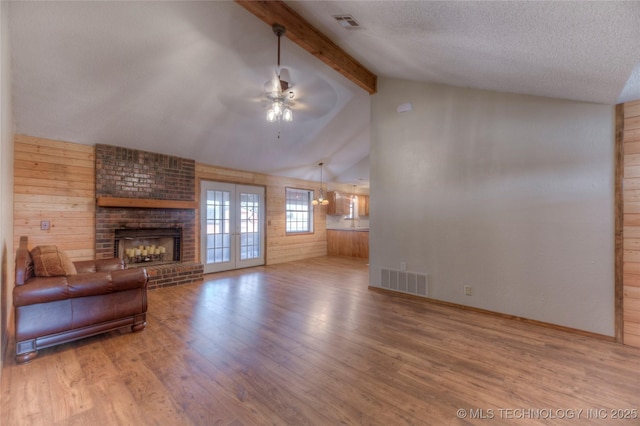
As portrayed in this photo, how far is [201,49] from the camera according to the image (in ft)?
11.0

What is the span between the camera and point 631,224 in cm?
275

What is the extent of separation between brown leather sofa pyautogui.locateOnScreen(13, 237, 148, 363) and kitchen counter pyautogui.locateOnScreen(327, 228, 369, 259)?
6.07 metres

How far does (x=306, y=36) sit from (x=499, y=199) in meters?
3.13

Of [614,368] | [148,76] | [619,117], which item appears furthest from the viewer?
[148,76]

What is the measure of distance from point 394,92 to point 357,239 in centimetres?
470

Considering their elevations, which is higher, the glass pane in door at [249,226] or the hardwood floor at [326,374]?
the glass pane in door at [249,226]

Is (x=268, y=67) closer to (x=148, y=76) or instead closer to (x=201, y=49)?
(x=201, y=49)

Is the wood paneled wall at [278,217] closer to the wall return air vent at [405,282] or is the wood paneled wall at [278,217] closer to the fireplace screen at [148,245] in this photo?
the fireplace screen at [148,245]

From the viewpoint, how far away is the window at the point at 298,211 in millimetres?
7969

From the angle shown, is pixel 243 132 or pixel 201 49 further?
pixel 243 132

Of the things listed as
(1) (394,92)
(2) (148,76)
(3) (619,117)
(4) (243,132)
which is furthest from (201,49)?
Answer: (3) (619,117)

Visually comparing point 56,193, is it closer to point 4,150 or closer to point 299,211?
point 4,150

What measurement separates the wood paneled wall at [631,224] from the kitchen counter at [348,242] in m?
5.57

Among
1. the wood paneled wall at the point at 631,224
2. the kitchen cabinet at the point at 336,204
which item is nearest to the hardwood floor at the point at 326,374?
the wood paneled wall at the point at 631,224
